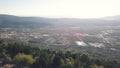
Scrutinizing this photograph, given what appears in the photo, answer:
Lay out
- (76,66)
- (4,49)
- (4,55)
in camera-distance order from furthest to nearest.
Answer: (4,49)
(4,55)
(76,66)

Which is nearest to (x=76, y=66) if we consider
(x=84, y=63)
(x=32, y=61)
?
(x=84, y=63)

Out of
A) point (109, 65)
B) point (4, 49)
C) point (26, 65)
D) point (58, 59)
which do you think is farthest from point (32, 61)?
point (109, 65)

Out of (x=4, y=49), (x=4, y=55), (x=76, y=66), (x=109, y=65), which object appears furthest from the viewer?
(x=4, y=49)

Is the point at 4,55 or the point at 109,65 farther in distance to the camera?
the point at 4,55

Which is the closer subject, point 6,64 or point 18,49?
point 6,64

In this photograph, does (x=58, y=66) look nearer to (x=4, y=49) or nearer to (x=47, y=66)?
(x=47, y=66)

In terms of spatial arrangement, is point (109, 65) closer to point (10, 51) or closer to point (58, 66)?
point (58, 66)

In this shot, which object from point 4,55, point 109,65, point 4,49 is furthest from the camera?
point 4,49

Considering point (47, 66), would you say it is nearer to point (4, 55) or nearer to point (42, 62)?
point (42, 62)
